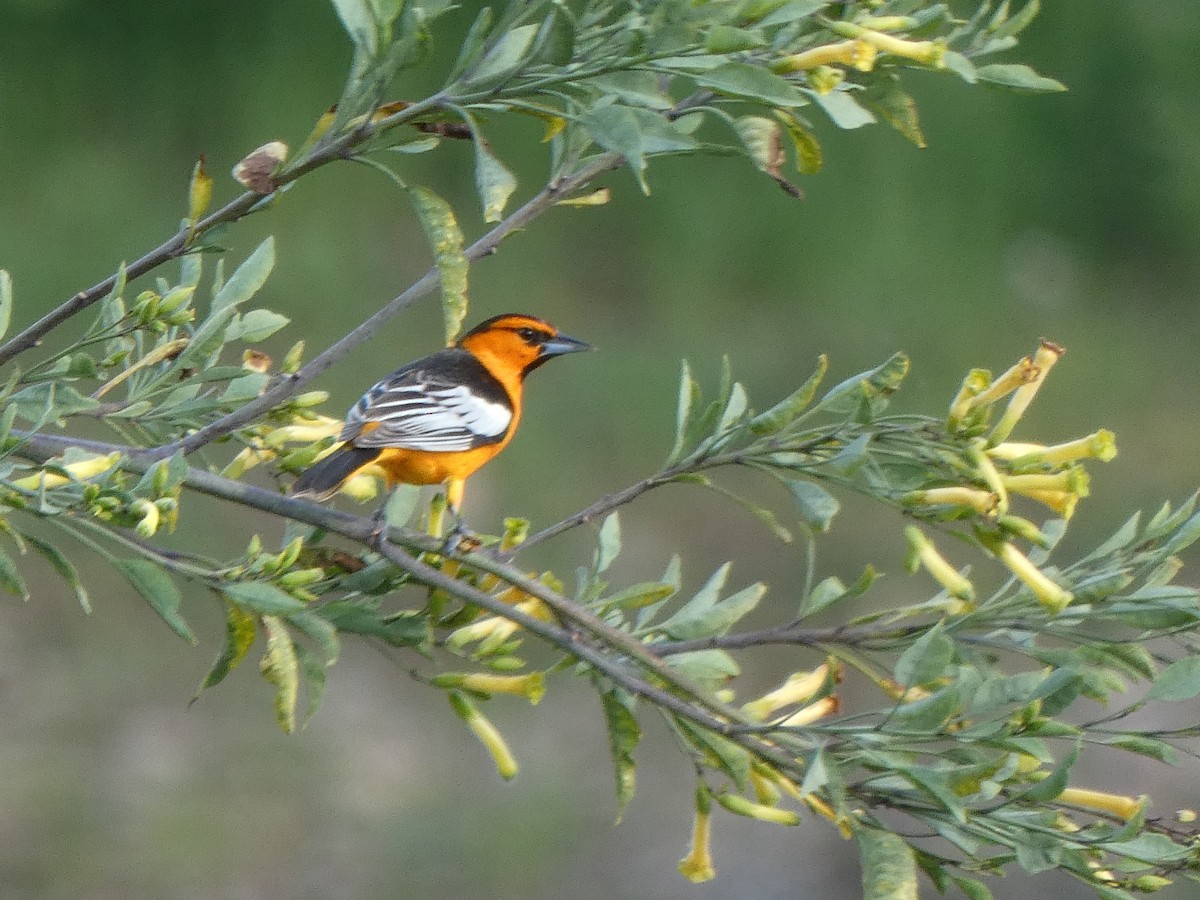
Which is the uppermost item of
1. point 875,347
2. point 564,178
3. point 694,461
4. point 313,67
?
point 564,178

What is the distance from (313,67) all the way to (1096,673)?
5360 mm

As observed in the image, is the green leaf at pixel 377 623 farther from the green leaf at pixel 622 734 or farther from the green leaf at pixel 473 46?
the green leaf at pixel 473 46

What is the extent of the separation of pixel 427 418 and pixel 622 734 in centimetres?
139

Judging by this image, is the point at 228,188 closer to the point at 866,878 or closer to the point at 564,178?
the point at 564,178

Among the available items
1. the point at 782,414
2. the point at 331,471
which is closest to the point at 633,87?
the point at 782,414

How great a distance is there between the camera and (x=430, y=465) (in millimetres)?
3211

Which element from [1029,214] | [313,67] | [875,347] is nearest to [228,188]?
[313,67]

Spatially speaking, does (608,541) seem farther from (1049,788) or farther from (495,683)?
(1049,788)

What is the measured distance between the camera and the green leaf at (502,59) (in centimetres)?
169

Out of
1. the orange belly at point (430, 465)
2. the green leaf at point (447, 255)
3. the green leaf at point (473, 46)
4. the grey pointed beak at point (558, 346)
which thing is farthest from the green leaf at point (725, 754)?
the grey pointed beak at point (558, 346)

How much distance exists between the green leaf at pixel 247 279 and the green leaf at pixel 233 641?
42 centimetres

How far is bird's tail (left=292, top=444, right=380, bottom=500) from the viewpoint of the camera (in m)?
2.42

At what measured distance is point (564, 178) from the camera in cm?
211

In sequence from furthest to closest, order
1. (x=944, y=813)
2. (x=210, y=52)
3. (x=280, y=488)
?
(x=210, y=52) → (x=280, y=488) → (x=944, y=813)
